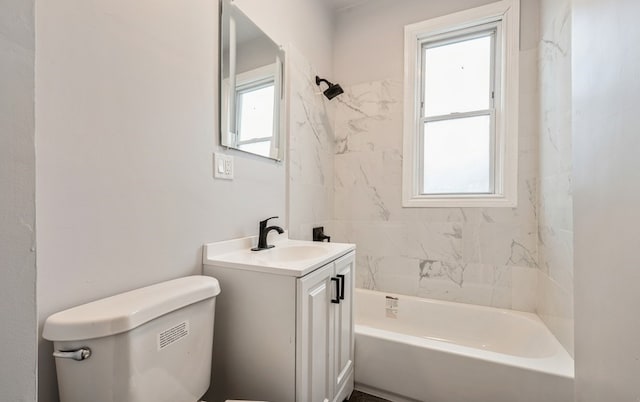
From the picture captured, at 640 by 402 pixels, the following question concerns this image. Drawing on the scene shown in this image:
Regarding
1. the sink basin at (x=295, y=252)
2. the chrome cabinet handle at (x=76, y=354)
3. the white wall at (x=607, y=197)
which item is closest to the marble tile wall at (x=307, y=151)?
the sink basin at (x=295, y=252)

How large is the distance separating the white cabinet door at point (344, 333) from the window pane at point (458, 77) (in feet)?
5.03

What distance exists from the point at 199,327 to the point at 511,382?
4.79ft

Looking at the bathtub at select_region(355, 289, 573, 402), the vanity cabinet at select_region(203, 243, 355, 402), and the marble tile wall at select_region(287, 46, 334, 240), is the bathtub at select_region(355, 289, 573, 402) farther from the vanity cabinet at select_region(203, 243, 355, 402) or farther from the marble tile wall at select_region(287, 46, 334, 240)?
the marble tile wall at select_region(287, 46, 334, 240)

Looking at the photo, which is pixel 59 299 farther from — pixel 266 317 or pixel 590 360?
pixel 590 360

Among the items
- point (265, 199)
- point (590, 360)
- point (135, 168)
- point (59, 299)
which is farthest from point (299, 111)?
point (590, 360)

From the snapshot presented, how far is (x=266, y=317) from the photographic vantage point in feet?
3.43

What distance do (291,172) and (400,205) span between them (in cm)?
97

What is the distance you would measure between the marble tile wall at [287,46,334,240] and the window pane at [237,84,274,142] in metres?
0.21

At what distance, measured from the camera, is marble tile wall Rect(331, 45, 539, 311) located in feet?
6.00

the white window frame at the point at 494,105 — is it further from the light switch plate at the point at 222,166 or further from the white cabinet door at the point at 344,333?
the light switch plate at the point at 222,166

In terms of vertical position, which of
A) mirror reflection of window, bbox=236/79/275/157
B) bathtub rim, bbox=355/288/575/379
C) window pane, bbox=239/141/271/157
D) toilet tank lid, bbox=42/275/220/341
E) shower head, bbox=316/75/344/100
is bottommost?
bathtub rim, bbox=355/288/575/379

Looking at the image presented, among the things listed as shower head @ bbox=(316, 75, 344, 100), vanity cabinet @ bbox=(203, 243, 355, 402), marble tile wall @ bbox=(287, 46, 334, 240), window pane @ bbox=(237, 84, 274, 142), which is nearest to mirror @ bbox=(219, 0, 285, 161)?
window pane @ bbox=(237, 84, 274, 142)

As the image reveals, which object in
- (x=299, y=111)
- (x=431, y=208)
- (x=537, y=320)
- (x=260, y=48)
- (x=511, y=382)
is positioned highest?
(x=260, y=48)

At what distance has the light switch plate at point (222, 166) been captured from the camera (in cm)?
124
